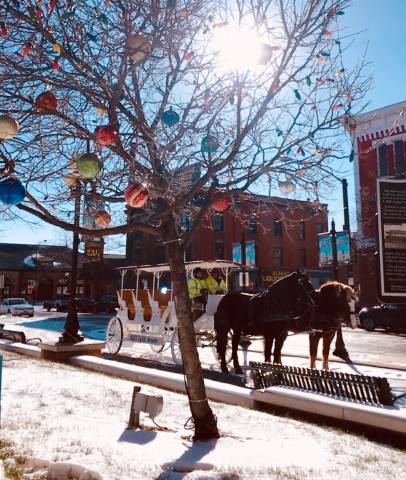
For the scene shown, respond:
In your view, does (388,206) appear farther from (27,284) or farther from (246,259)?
(27,284)

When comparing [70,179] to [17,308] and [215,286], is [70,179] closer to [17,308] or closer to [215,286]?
[215,286]

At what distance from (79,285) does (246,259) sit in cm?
4090

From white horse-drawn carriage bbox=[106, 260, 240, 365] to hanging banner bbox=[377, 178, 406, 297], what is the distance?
28.7ft

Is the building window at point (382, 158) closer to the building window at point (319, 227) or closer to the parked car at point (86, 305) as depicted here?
the building window at point (319, 227)

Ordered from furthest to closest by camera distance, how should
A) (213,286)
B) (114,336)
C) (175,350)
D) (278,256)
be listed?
(278,256) → (114,336) → (175,350) → (213,286)

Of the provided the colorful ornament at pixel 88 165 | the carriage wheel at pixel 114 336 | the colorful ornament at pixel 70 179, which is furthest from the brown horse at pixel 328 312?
the colorful ornament at pixel 88 165

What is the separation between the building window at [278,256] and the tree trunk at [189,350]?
50.2 meters

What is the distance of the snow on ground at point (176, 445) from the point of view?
4.61 metres

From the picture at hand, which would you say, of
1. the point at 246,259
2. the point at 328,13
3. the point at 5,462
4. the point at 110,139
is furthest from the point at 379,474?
the point at 246,259

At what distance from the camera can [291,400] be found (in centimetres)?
711

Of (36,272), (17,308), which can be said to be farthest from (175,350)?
(36,272)

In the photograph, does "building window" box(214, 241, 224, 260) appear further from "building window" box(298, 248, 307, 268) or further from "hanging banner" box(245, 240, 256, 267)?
"hanging banner" box(245, 240, 256, 267)

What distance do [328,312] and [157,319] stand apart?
5342 mm

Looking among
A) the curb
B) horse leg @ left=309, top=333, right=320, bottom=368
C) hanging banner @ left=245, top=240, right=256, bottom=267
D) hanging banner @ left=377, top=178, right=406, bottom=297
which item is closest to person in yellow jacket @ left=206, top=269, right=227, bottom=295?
horse leg @ left=309, top=333, right=320, bottom=368
